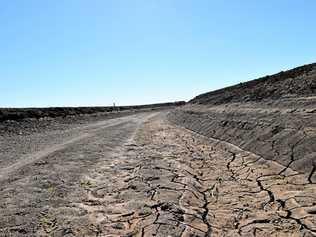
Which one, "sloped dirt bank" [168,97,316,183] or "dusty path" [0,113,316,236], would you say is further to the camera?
"sloped dirt bank" [168,97,316,183]

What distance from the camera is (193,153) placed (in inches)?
520

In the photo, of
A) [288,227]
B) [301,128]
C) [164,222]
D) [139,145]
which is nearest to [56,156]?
[139,145]

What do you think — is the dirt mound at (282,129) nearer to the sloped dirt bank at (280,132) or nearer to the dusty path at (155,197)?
the sloped dirt bank at (280,132)

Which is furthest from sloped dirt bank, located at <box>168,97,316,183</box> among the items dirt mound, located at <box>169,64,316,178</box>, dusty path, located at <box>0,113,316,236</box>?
dusty path, located at <box>0,113,316,236</box>

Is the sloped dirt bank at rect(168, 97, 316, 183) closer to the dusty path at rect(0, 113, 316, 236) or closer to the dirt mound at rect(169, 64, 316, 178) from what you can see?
the dirt mound at rect(169, 64, 316, 178)

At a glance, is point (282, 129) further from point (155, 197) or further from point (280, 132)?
point (155, 197)

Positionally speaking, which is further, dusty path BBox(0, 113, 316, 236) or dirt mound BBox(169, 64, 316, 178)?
dirt mound BBox(169, 64, 316, 178)

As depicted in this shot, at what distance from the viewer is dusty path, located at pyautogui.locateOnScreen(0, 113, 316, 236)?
597 centimetres

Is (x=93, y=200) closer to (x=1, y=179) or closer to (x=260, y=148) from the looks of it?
(x=1, y=179)

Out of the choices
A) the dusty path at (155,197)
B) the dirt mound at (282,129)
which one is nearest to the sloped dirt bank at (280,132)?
the dirt mound at (282,129)

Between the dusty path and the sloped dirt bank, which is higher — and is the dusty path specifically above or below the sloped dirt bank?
below

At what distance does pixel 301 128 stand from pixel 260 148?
47.1 inches

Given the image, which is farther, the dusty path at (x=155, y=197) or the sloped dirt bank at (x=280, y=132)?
the sloped dirt bank at (x=280, y=132)

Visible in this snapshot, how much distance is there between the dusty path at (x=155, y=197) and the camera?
19.6 ft
